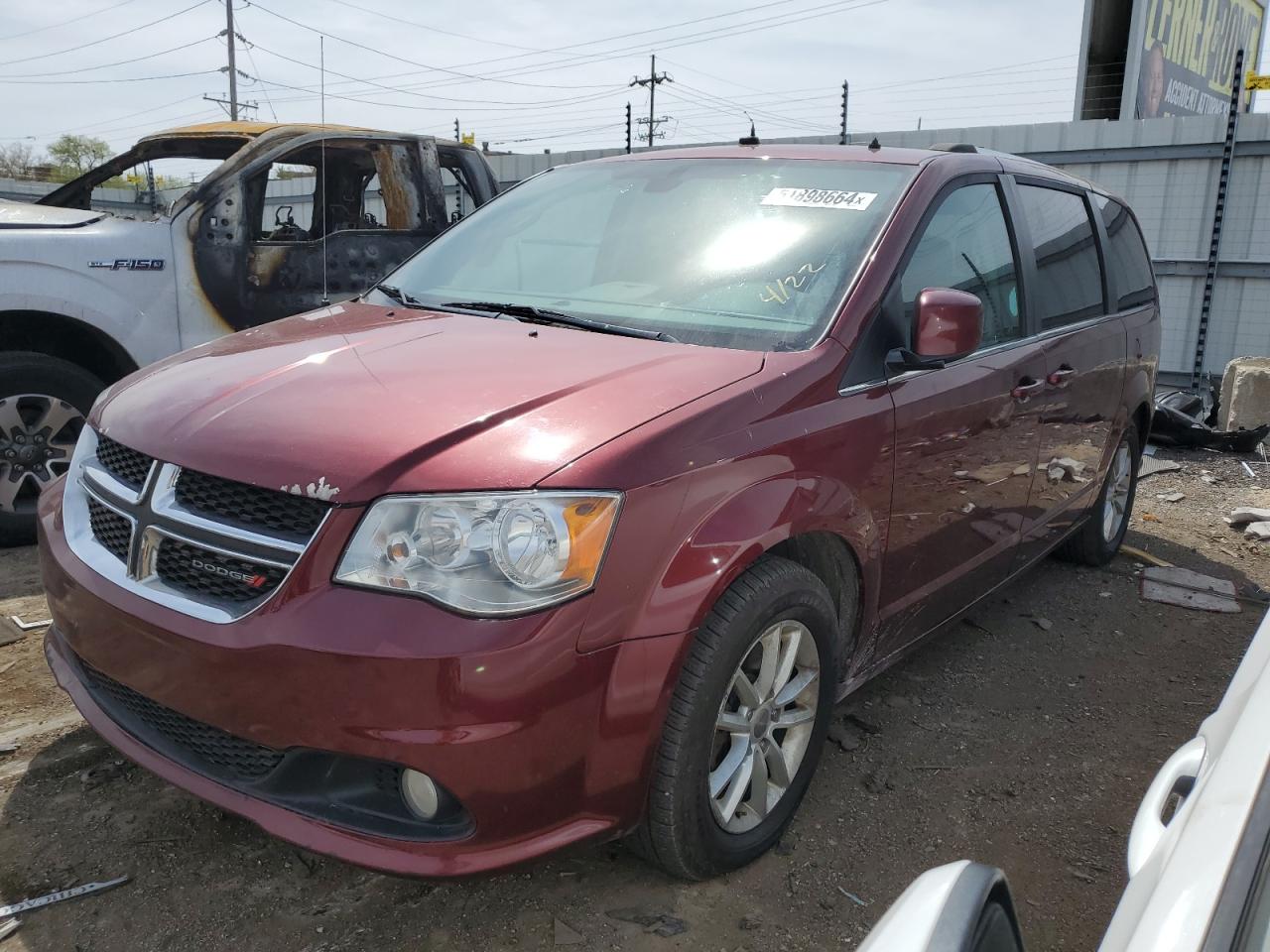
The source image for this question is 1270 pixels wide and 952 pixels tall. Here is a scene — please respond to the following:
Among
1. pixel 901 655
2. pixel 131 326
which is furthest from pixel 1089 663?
pixel 131 326

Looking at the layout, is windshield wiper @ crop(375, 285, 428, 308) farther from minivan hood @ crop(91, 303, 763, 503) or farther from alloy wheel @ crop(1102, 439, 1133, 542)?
alloy wheel @ crop(1102, 439, 1133, 542)

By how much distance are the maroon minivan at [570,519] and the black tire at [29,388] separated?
2.04 m

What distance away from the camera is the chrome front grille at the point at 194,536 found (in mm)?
1953

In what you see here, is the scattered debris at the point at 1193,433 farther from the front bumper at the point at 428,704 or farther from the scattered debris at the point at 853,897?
the front bumper at the point at 428,704

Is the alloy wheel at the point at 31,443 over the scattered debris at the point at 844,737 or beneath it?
over

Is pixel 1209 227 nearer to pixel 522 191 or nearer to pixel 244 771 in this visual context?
pixel 522 191

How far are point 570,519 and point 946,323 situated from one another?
1.25m

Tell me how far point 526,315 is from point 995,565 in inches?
72.4

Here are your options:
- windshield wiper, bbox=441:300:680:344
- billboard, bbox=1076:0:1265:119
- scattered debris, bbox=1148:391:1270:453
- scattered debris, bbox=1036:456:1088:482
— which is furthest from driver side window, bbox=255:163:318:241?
billboard, bbox=1076:0:1265:119

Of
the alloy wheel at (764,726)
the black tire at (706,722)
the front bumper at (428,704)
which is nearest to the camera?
the front bumper at (428,704)

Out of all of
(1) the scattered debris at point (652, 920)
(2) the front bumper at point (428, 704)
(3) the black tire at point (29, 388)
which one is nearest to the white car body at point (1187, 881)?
(2) the front bumper at point (428, 704)

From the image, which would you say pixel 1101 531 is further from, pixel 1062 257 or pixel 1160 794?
pixel 1160 794

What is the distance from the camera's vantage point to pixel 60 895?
2242mm

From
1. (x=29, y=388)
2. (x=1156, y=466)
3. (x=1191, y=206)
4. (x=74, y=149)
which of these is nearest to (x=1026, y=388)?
(x=29, y=388)
